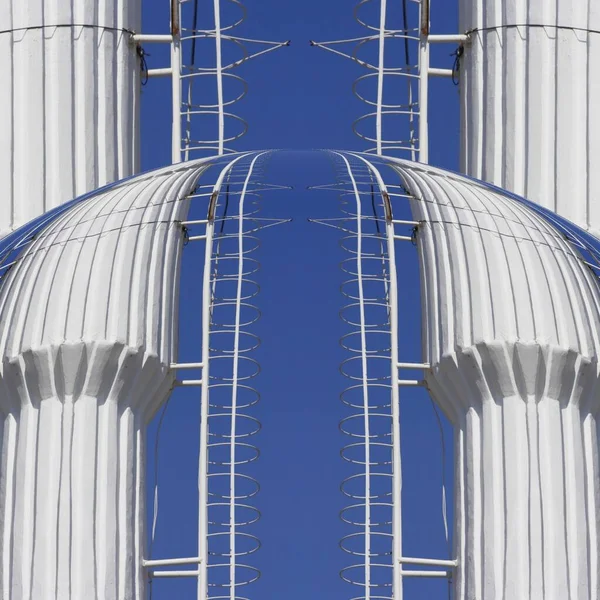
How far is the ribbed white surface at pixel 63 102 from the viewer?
35.3 metres

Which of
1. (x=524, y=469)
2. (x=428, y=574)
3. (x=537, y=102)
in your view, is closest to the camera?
(x=428, y=574)

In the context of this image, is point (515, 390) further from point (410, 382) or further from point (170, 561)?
point (170, 561)

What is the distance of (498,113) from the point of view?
1410 inches

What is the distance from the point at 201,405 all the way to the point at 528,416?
10.7 ft

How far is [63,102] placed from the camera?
35.9 m

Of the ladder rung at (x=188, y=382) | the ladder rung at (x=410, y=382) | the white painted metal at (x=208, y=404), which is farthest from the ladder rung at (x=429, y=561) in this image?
the ladder rung at (x=188, y=382)

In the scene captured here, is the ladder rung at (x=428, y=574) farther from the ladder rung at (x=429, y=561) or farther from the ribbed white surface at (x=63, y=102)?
the ribbed white surface at (x=63, y=102)

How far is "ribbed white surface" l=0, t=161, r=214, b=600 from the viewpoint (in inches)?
1094

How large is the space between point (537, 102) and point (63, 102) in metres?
5.93

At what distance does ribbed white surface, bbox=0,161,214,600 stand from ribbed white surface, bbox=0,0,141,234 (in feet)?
17.0

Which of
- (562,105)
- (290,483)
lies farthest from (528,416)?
(562,105)

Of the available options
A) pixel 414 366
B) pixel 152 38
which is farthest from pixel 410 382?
pixel 152 38

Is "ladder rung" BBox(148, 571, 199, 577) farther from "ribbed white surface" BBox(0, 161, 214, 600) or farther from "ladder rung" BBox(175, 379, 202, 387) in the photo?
"ladder rung" BBox(175, 379, 202, 387)

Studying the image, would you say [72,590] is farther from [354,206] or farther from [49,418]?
[354,206]
